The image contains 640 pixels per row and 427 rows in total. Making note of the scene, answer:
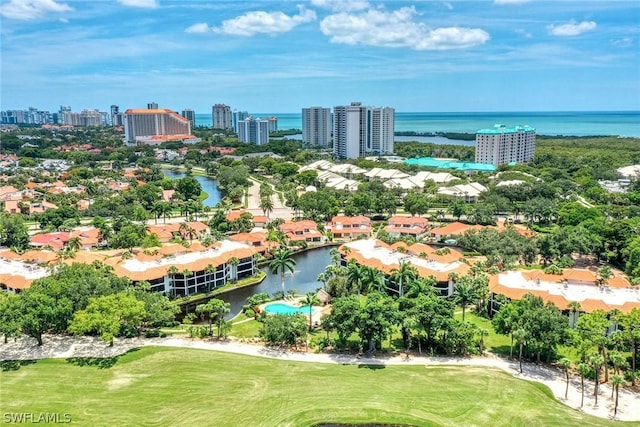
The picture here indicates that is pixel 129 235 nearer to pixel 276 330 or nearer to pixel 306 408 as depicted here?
pixel 276 330

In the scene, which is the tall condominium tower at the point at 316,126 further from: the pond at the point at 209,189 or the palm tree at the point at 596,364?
the palm tree at the point at 596,364

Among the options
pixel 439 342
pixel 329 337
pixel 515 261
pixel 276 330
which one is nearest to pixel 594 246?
pixel 515 261

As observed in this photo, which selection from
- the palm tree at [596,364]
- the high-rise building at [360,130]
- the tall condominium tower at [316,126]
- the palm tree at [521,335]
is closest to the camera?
the palm tree at [596,364]

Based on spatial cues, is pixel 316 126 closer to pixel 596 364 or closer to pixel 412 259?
pixel 412 259

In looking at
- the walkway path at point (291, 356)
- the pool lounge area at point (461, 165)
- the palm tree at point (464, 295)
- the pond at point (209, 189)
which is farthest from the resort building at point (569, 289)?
the pool lounge area at point (461, 165)

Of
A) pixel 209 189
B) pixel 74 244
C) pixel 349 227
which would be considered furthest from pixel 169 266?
pixel 209 189

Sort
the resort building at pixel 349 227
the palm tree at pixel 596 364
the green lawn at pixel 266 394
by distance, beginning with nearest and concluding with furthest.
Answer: the green lawn at pixel 266 394
the palm tree at pixel 596 364
the resort building at pixel 349 227

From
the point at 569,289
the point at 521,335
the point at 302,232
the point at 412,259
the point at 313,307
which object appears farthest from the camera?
the point at 302,232
